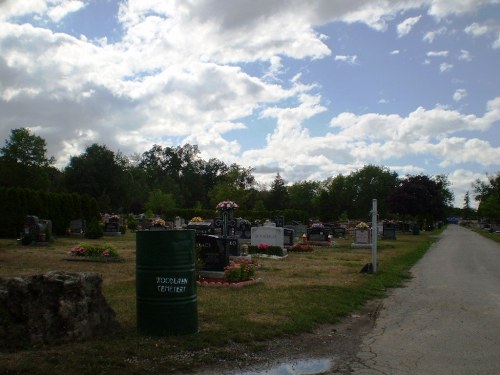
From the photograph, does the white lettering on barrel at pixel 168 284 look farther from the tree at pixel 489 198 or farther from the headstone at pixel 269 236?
the tree at pixel 489 198

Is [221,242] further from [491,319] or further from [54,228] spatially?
[54,228]

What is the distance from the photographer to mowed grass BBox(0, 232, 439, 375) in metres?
5.71

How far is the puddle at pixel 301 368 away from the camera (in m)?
5.99

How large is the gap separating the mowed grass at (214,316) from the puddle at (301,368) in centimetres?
57

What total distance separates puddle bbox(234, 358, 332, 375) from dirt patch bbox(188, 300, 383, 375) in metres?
0.07

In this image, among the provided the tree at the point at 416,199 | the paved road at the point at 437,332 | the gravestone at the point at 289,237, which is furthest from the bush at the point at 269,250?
the tree at the point at 416,199

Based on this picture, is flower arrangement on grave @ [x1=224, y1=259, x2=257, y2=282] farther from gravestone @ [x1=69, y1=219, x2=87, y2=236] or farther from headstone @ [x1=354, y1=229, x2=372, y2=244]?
gravestone @ [x1=69, y1=219, x2=87, y2=236]

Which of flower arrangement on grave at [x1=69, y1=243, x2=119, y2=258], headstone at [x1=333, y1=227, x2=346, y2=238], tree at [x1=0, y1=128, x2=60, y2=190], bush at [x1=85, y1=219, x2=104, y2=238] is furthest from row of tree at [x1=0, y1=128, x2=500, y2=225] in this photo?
flower arrangement on grave at [x1=69, y1=243, x2=119, y2=258]

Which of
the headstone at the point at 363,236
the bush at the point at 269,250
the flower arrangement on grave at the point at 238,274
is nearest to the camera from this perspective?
the flower arrangement on grave at the point at 238,274

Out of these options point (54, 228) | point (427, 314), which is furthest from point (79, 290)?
point (54, 228)

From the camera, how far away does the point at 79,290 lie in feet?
21.7

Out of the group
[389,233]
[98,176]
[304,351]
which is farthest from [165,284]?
[98,176]

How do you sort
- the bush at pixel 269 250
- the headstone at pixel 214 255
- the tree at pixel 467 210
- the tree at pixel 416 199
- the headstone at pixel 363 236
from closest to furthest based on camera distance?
1. the headstone at pixel 214 255
2. the bush at pixel 269 250
3. the headstone at pixel 363 236
4. the tree at pixel 416 199
5. the tree at pixel 467 210

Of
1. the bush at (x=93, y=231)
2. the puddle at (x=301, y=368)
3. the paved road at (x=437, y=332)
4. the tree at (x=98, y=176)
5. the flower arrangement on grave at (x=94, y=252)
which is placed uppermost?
the tree at (x=98, y=176)
